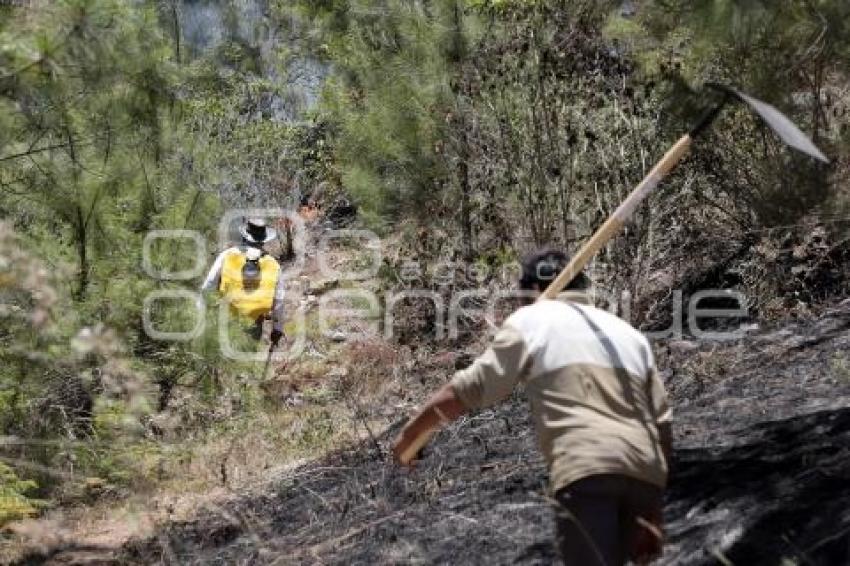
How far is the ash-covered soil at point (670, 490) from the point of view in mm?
4805

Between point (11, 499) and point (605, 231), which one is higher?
point (605, 231)

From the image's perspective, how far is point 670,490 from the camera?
5645mm

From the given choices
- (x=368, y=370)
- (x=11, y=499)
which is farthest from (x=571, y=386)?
(x=368, y=370)

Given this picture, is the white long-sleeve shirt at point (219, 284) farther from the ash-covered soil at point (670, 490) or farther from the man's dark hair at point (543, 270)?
the man's dark hair at point (543, 270)

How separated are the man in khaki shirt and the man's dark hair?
0.58ft

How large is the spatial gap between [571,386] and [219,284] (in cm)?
639

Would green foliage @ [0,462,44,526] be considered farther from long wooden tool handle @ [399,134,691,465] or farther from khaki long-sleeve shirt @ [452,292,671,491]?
khaki long-sleeve shirt @ [452,292,671,491]

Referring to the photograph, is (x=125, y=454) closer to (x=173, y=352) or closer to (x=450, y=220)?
(x=173, y=352)

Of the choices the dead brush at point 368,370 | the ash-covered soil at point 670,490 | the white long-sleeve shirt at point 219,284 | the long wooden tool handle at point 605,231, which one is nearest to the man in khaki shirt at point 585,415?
the long wooden tool handle at point 605,231

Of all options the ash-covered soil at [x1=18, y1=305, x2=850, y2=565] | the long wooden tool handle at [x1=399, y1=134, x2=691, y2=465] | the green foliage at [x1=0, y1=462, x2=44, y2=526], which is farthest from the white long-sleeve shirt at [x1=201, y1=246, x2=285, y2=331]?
the long wooden tool handle at [x1=399, y1=134, x2=691, y2=465]

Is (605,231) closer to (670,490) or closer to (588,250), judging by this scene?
(588,250)

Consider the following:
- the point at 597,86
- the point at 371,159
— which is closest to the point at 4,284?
the point at 597,86

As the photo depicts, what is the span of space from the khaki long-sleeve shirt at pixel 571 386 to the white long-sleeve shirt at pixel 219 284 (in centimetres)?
596

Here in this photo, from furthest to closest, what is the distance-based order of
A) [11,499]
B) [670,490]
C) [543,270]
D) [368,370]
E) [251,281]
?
[368,370], [251,281], [11,499], [670,490], [543,270]
